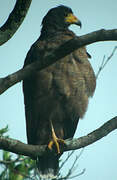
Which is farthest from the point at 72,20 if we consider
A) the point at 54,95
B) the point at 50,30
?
the point at 54,95

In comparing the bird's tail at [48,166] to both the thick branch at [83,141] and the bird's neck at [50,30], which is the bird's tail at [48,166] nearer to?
the thick branch at [83,141]

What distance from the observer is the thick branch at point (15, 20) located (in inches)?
138

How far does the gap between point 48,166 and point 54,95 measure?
1.16 meters

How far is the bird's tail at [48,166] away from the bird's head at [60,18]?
2.16 m

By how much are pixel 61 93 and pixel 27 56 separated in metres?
0.87

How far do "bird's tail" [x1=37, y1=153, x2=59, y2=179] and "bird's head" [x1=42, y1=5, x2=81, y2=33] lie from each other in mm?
2158

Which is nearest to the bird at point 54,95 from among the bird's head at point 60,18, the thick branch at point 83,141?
the bird's head at point 60,18

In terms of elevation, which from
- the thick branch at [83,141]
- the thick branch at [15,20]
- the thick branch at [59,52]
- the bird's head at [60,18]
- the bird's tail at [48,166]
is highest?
the thick branch at [15,20]

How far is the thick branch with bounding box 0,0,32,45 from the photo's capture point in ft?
11.5

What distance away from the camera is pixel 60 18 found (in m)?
5.56

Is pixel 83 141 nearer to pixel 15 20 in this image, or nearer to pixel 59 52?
pixel 59 52

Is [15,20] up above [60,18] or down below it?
above

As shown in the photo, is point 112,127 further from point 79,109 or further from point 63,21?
point 63,21

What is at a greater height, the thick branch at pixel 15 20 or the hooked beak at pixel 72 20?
the thick branch at pixel 15 20
